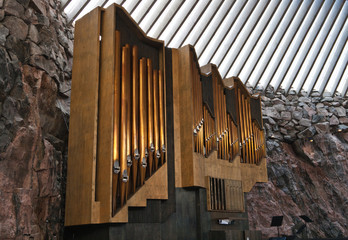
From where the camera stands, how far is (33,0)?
5.19 m

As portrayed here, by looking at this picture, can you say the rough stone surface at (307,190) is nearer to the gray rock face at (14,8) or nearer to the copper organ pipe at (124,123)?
the copper organ pipe at (124,123)

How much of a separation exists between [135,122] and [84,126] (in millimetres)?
655

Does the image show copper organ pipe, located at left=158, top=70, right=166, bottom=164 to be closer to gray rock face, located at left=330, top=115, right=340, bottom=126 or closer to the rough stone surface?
the rough stone surface

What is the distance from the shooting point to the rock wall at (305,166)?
10086 millimetres

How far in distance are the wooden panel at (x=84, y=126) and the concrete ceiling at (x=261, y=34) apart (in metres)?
1.19

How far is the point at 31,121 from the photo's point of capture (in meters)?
4.70

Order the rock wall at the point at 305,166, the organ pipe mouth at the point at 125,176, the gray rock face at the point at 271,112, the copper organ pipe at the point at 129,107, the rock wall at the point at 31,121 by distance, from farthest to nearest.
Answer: the gray rock face at the point at 271,112, the rock wall at the point at 305,166, the copper organ pipe at the point at 129,107, the organ pipe mouth at the point at 125,176, the rock wall at the point at 31,121

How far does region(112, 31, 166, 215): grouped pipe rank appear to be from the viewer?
4.86 meters

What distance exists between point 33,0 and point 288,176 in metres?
7.71

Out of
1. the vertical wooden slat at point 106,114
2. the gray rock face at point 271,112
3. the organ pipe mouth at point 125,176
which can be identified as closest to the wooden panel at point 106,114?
the vertical wooden slat at point 106,114

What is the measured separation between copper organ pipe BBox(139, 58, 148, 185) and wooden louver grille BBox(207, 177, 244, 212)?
5.48 feet

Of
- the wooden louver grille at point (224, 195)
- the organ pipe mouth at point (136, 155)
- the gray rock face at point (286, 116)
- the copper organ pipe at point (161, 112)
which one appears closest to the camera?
the organ pipe mouth at point (136, 155)

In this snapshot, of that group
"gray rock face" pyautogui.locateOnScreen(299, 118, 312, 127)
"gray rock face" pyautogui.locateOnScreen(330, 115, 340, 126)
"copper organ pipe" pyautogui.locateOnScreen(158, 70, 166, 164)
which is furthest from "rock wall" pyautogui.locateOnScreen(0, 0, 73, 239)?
"gray rock face" pyautogui.locateOnScreen(330, 115, 340, 126)

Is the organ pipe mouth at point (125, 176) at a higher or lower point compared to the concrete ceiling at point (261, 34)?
lower
